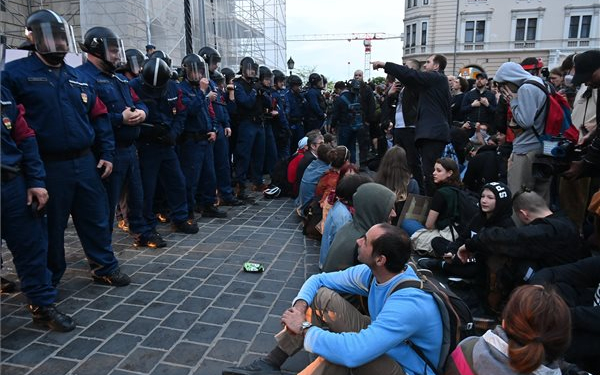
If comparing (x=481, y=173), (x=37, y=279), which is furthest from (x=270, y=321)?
(x=481, y=173)

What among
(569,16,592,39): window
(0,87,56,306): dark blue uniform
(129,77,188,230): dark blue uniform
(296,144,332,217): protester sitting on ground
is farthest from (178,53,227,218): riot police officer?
(569,16,592,39): window

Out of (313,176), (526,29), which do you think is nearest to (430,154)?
(313,176)

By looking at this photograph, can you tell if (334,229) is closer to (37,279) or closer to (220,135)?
(37,279)

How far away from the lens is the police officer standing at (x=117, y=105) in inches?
168

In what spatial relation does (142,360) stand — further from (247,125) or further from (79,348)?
(247,125)

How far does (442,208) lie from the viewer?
4902 millimetres

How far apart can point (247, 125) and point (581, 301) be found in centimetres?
575

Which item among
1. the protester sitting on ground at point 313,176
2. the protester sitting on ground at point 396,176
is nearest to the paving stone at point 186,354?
the protester sitting on ground at point 396,176

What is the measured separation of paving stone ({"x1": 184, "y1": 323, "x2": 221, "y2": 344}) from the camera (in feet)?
10.8

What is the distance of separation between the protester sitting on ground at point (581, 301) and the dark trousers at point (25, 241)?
352 centimetres

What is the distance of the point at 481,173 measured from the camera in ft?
19.8

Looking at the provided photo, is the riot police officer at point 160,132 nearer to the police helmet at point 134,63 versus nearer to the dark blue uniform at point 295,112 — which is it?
the police helmet at point 134,63

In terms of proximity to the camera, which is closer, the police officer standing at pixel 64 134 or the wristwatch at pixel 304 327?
the wristwatch at pixel 304 327

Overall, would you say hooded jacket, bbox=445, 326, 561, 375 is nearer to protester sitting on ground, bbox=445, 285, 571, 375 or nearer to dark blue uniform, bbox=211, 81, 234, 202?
protester sitting on ground, bbox=445, 285, 571, 375
